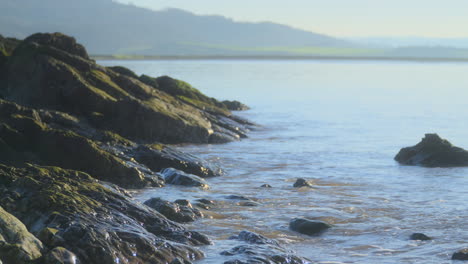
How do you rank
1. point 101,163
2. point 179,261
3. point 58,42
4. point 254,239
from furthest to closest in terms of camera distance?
point 58,42 → point 101,163 → point 254,239 → point 179,261

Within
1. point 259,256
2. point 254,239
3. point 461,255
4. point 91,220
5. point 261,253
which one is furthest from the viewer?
point 254,239

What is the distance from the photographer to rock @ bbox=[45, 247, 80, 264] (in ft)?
28.6

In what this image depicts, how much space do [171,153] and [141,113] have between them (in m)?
5.05

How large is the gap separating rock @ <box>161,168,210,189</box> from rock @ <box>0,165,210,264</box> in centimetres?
547

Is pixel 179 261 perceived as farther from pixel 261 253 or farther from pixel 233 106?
pixel 233 106

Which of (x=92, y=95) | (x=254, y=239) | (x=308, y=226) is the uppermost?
(x=92, y=95)

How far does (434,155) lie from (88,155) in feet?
37.4

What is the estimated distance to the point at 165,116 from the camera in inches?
993

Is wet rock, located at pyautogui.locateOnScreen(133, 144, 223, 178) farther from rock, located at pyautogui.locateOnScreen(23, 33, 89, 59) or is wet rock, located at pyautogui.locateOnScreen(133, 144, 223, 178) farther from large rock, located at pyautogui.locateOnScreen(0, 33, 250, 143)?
rock, located at pyautogui.locateOnScreen(23, 33, 89, 59)

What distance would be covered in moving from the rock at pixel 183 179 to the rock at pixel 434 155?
26.8 ft

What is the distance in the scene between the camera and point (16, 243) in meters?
8.75

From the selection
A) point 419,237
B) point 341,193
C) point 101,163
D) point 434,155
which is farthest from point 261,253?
point 434,155

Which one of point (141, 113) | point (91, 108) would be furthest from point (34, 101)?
point (141, 113)

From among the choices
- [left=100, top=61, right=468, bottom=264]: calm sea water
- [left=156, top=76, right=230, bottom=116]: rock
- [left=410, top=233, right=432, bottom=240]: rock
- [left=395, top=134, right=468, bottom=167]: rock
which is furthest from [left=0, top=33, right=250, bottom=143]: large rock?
[left=410, top=233, right=432, bottom=240]: rock
